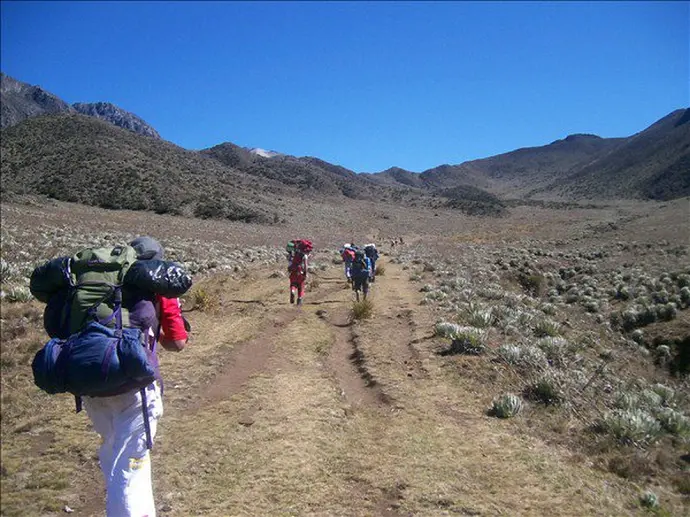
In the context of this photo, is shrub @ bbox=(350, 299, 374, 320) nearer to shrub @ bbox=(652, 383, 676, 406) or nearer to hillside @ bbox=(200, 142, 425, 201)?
shrub @ bbox=(652, 383, 676, 406)

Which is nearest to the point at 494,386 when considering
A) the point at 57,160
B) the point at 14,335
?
the point at 14,335

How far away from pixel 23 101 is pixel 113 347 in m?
164

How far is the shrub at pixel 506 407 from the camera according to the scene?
6.07 meters

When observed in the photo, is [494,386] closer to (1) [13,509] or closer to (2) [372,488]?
(2) [372,488]

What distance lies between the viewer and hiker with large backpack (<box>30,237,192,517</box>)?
2742mm

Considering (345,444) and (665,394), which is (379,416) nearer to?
(345,444)

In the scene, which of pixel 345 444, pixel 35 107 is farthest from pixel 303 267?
pixel 35 107

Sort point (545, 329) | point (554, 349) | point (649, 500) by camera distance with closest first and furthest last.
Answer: point (649, 500) → point (554, 349) → point (545, 329)

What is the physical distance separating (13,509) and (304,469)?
2437 millimetres

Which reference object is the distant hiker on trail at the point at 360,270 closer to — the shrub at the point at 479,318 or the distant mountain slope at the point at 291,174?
A: the shrub at the point at 479,318

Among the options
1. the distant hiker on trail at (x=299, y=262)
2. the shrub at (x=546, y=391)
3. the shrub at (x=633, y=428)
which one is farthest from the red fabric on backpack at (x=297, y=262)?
the shrub at (x=633, y=428)

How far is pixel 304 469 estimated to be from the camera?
15.3 feet

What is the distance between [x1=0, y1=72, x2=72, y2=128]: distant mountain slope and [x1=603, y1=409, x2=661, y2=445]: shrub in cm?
14531

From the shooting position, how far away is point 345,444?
206 inches
